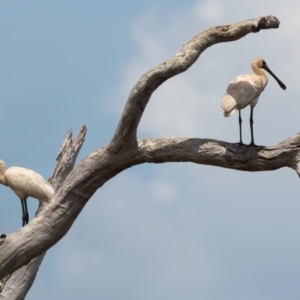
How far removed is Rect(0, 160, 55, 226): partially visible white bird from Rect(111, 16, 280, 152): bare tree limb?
3.08m

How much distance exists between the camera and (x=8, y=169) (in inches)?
593

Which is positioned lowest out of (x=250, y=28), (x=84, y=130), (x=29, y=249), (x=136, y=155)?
(x=29, y=249)

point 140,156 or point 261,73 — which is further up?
point 261,73

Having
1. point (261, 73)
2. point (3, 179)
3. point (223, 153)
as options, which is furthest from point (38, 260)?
point (223, 153)

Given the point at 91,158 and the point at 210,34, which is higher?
the point at 210,34

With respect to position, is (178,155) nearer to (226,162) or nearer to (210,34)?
(226,162)

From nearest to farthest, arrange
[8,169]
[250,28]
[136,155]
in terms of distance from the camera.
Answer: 1. [250,28]
2. [136,155]
3. [8,169]

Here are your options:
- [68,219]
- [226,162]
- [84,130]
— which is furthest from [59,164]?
[226,162]

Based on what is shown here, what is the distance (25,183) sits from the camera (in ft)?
48.1

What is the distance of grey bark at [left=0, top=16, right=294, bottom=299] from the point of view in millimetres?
11164

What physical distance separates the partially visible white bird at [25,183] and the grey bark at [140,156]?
1.82m

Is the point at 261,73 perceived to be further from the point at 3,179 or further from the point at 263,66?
the point at 3,179

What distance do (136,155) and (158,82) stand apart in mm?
1042

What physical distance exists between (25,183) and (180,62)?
4300 mm
